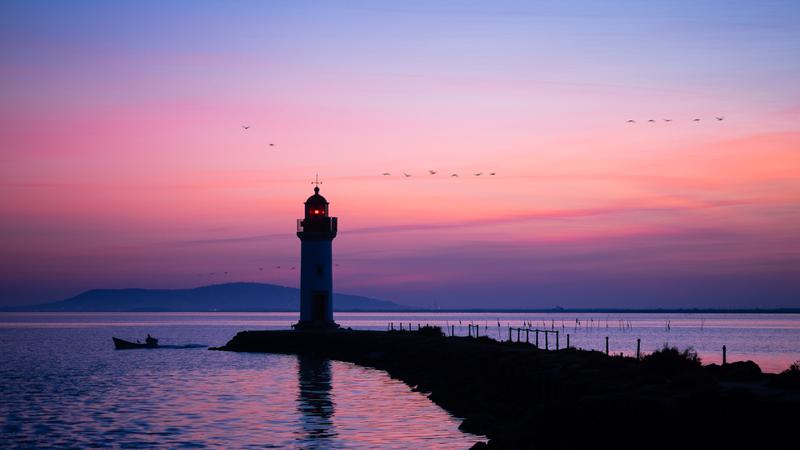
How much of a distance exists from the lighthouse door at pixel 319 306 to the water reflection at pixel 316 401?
217 inches

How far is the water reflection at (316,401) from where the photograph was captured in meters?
36.7

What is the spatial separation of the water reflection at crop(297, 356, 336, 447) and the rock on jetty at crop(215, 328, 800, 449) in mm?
3586

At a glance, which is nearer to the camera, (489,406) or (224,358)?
(489,406)

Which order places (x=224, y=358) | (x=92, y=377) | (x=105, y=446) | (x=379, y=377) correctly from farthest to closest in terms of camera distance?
1. (x=224, y=358)
2. (x=92, y=377)
3. (x=379, y=377)
4. (x=105, y=446)

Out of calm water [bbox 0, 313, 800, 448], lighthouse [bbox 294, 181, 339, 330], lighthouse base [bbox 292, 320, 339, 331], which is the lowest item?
calm water [bbox 0, 313, 800, 448]

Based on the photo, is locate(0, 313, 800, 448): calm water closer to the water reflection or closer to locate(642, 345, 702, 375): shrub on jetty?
the water reflection

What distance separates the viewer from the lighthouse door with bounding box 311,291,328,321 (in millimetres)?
74562

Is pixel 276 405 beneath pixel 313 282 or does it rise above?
beneath

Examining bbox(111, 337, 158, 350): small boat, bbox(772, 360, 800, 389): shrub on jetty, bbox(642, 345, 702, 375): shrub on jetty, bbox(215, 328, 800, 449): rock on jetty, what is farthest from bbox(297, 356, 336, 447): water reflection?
bbox(111, 337, 158, 350): small boat

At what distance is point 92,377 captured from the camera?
65.9m

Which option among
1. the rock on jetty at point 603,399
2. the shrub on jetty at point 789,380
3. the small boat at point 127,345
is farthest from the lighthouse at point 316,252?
the shrub on jetty at point 789,380

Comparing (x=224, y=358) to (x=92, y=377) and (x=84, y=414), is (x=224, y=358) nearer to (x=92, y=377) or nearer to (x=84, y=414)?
(x=92, y=377)

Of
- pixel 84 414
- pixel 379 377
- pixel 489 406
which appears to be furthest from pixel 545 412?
pixel 379 377

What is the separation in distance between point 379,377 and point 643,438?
35.9 m
